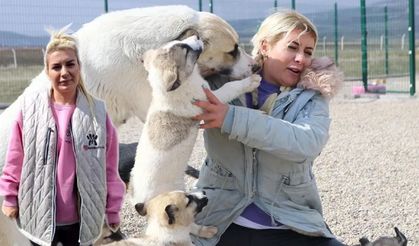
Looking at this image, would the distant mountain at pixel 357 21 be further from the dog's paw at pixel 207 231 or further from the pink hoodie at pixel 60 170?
the pink hoodie at pixel 60 170

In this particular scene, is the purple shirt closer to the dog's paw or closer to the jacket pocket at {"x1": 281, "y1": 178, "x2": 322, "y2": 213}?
the jacket pocket at {"x1": 281, "y1": 178, "x2": 322, "y2": 213}

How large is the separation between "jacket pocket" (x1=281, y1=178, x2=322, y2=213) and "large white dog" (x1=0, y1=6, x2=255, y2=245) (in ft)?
1.92

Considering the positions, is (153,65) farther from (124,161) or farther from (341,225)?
(341,225)

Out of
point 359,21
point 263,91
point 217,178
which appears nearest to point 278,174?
point 217,178

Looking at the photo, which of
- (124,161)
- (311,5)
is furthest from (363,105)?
(124,161)

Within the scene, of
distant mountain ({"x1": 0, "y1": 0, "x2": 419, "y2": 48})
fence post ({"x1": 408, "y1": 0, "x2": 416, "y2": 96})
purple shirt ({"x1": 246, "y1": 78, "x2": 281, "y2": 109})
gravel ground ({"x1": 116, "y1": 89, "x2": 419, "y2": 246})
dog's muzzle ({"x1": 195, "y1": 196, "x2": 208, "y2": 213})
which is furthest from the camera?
distant mountain ({"x1": 0, "y1": 0, "x2": 419, "y2": 48})

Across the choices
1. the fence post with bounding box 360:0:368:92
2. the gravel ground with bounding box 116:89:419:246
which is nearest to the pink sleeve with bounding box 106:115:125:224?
the gravel ground with bounding box 116:89:419:246

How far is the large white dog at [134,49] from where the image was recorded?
3.33 meters

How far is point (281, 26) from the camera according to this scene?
3621 millimetres

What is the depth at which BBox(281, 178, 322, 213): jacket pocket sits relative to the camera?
355cm

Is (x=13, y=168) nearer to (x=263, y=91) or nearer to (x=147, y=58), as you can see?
(x=147, y=58)

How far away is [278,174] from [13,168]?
4.07 feet

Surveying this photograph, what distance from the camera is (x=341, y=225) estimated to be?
6.02 metres

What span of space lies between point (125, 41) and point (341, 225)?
329cm
